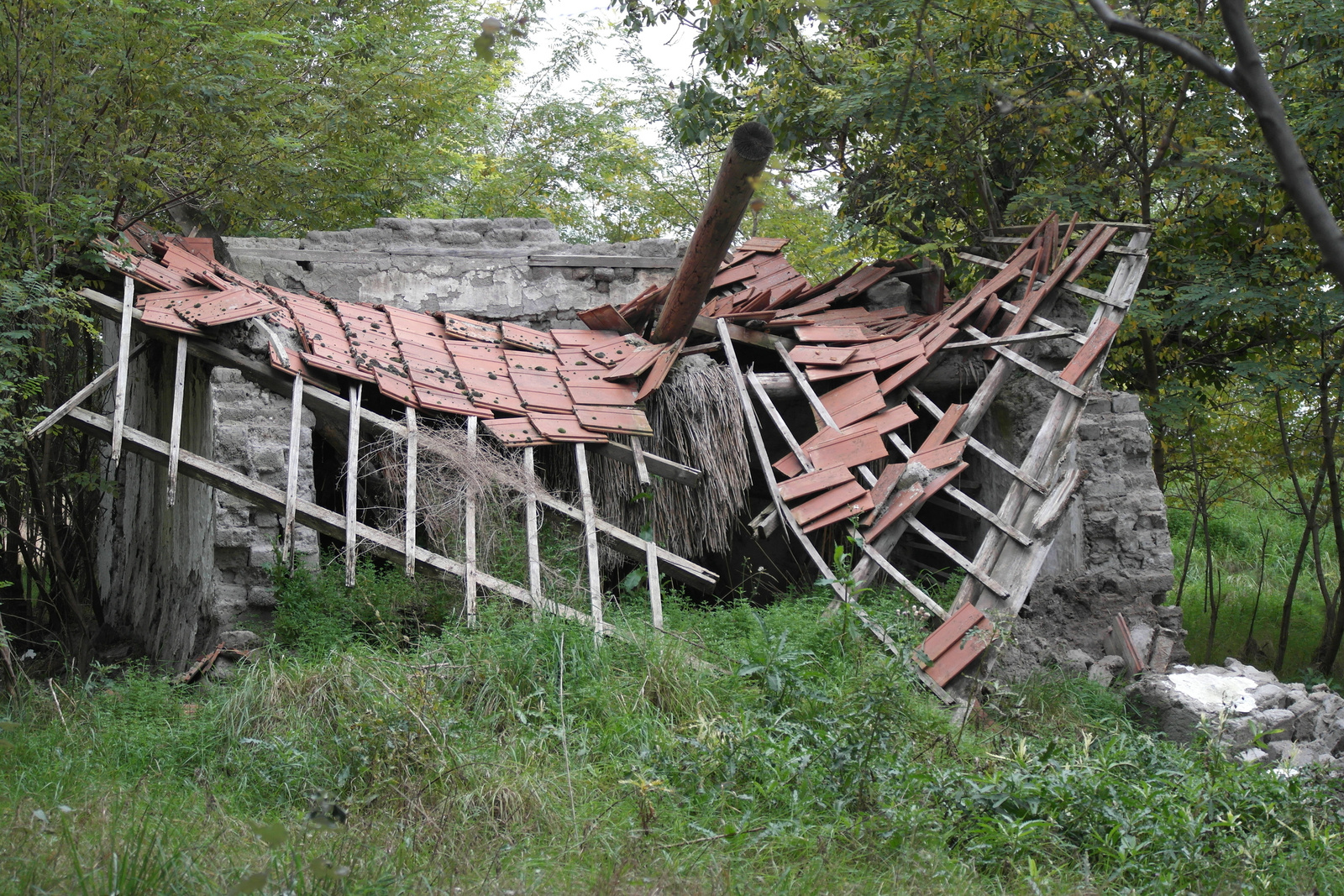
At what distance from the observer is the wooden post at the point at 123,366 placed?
602 cm

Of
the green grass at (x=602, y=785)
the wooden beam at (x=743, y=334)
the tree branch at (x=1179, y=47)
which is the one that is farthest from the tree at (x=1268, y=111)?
the wooden beam at (x=743, y=334)

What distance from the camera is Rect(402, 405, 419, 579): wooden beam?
635 centimetres

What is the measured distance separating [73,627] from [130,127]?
4.58 m

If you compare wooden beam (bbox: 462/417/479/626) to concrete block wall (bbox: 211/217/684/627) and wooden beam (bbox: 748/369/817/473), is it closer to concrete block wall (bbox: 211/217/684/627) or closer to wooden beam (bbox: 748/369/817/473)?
wooden beam (bbox: 748/369/817/473)

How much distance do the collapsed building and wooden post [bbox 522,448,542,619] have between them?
0.09 feet

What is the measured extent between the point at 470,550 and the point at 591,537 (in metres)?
0.77

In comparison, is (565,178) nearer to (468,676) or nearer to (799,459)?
(799,459)

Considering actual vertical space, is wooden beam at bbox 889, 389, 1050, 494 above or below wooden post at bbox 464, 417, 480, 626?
above

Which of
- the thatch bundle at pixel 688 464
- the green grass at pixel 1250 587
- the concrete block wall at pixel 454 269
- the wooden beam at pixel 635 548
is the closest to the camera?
the wooden beam at pixel 635 548

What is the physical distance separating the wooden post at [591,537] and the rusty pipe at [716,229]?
1.39m

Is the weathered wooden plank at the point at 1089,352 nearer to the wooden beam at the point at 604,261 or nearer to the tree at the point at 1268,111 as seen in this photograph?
the wooden beam at the point at 604,261

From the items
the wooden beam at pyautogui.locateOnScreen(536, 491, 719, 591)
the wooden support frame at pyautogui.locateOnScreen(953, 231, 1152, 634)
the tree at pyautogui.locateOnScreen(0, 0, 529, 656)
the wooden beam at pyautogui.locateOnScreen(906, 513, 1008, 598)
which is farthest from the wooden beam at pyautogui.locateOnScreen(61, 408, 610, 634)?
the wooden support frame at pyautogui.locateOnScreen(953, 231, 1152, 634)

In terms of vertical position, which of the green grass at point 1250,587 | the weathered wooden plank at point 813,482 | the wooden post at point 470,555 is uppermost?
the weathered wooden plank at point 813,482

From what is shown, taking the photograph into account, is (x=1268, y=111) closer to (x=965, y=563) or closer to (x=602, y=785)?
(x=602, y=785)
